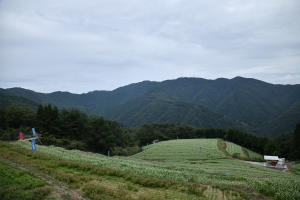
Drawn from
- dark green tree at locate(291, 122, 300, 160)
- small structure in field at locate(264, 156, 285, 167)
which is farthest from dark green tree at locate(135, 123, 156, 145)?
dark green tree at locate(291, 122, 300, 160)

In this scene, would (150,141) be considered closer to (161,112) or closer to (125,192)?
(125,192)

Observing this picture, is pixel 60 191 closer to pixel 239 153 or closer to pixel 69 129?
pixel 69 129

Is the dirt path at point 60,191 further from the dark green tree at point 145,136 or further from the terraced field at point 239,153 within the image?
the dark green tree at point 145,136

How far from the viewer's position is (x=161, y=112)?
19525cm

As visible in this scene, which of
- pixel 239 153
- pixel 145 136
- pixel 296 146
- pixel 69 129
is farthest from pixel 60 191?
pixel 145 136

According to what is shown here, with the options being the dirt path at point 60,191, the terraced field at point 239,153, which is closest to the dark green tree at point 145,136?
the terraced field at point 239,153

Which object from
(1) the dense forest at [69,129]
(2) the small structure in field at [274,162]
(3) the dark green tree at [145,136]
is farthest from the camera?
(3) the dark green tree at [145,136]

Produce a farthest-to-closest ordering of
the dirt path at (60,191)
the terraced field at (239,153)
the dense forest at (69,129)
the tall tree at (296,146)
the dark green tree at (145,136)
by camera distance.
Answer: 1. the dark green tree at (145,136)
2. the tall tree at (296,146)
3. the terraced field at (239,153)
4. the dense forest at (69,129)
5. the dirt path at (60,191)

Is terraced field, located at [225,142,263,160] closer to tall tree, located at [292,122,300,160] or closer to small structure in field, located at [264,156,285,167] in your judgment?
small structure in field, located at [264,156,285,167]

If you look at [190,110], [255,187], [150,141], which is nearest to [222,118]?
[190,110]

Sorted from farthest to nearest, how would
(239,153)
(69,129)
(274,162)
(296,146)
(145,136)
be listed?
(145,136), (296,146), (69,129), (239,153), (274,162)

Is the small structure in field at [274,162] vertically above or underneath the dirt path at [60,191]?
underneath

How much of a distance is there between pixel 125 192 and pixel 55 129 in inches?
1795

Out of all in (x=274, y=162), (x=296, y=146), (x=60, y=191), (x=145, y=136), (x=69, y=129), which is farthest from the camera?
(x=145, y=136)
